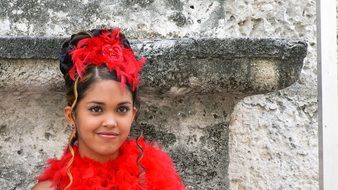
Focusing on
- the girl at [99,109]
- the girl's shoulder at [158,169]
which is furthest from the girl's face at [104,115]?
the girl's shoulder at [158,169]

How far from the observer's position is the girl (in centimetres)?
170

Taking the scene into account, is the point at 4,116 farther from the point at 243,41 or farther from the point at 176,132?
the point at 243,41

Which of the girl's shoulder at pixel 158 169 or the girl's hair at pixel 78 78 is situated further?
the girl's shoulder at pixel 158 169

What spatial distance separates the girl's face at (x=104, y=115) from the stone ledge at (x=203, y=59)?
0.09 meters

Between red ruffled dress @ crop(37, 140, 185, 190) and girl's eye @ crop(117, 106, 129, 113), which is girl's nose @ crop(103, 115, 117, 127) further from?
red ruffled dress @ crop(37, 140, 185, 190)

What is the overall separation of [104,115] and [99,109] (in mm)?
22

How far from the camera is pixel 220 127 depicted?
1959mm

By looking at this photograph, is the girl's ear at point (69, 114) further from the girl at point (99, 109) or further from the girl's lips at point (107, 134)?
the girl's lips at point (107, 134)

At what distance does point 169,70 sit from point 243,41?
218mm

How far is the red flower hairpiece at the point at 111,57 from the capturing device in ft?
5.57

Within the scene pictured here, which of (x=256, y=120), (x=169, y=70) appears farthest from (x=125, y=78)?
(x=256, y=120)

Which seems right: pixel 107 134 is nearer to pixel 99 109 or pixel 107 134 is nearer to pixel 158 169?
pixel 99 109

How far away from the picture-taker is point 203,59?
1.73 m

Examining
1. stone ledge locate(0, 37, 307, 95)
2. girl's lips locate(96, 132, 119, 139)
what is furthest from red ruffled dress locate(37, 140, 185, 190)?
stone ledge locate(0, 37, 307, 95)
